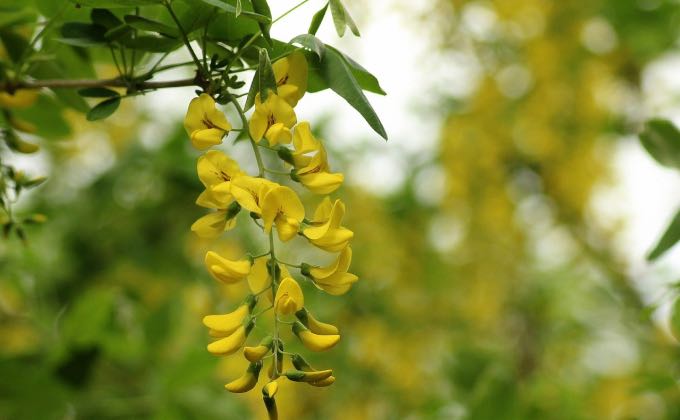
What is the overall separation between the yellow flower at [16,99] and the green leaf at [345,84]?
0.97 feet

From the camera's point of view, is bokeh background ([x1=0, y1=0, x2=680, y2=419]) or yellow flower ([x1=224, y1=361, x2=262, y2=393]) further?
bokeh background ([x1=0, y1=0, x2=680, y2=419])

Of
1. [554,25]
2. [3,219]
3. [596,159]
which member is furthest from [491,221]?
[3,219]

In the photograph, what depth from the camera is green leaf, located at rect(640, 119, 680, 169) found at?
32.8 inches

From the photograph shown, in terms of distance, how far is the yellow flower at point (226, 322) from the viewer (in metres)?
0.50

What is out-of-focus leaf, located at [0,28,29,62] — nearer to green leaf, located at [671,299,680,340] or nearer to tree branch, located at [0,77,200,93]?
tree branch, located at [0,77,200,93]

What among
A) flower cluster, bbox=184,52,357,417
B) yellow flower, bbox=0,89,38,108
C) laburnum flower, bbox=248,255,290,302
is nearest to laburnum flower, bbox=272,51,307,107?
flower cluster, bbox=184,52,357,417

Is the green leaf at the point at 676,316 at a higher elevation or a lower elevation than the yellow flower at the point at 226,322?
higher

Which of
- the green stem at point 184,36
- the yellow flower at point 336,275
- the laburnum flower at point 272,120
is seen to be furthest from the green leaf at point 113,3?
the yellow flower at point 336,275

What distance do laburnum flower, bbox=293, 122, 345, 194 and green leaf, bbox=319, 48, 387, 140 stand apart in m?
0.03

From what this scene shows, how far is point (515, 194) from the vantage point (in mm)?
2578

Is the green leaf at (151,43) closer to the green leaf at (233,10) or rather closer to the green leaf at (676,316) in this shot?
the green leaf at (233,10)

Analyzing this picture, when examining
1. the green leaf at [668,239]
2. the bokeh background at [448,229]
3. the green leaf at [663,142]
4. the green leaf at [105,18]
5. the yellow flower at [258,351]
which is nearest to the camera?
the yellow flower at [258,351]

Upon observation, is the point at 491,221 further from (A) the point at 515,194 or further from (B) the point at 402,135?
(B) the point at 402,135

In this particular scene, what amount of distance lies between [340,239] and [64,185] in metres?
2.05
